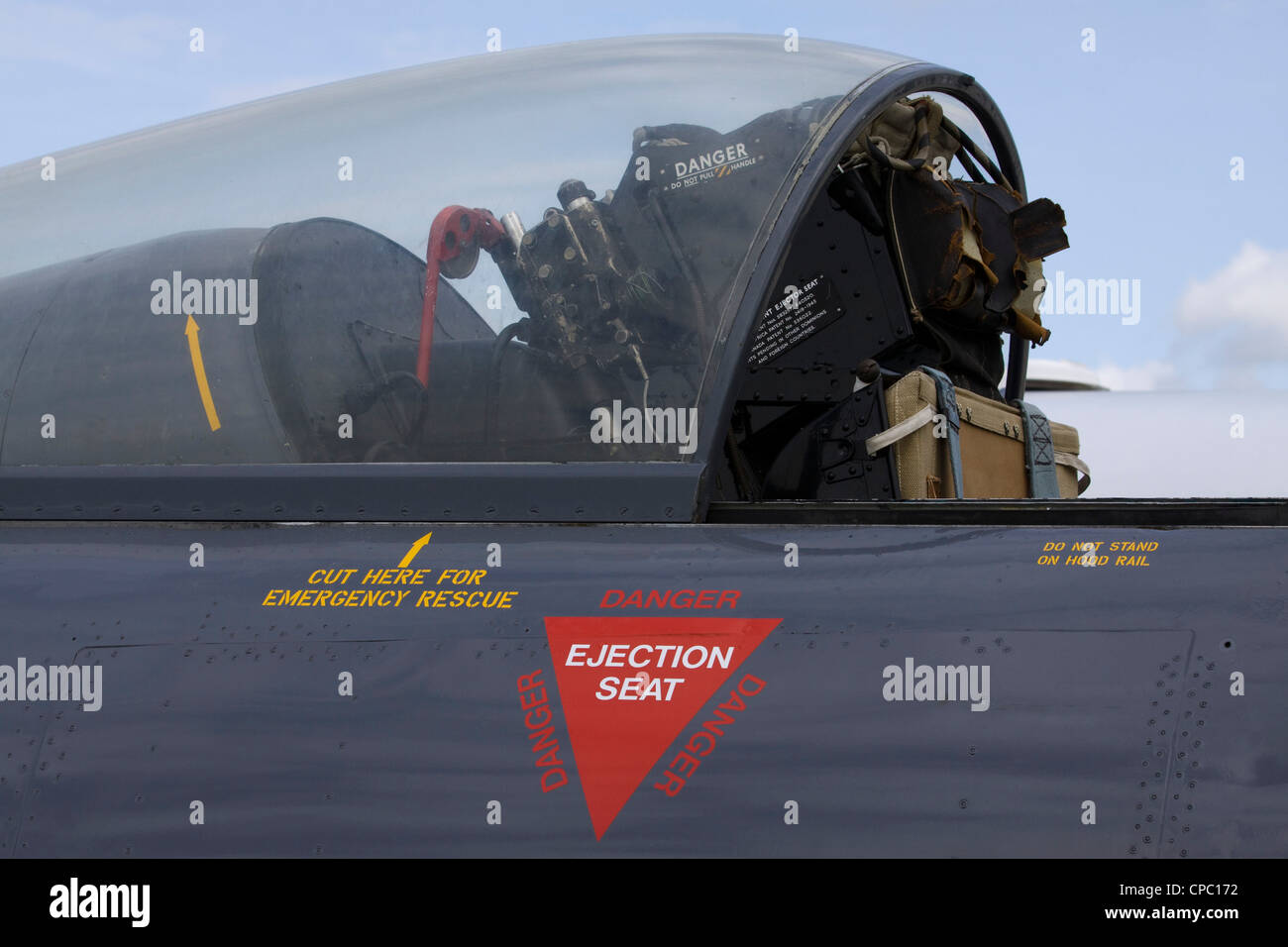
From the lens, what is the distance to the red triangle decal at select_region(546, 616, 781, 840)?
1.77 meters

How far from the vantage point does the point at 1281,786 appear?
1.76m

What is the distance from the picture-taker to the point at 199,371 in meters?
2.21

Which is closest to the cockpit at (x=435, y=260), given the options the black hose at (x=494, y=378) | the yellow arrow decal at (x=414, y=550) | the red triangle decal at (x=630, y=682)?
the black hose at (x=494, y=378)

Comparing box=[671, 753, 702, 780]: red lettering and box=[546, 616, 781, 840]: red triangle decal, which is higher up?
box=[546, 616, 781, 840]: red triangle decal

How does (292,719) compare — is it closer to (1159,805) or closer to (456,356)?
(456,356)

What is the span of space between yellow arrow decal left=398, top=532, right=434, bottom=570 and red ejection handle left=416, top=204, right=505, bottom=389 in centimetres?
40

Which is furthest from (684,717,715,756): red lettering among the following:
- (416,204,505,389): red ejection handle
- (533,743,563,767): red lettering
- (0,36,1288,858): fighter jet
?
(416,204,505,389): red ejection handle

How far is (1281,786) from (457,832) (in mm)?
1274

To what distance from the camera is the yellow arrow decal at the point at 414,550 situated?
1916 mm

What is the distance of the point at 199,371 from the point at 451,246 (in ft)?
1.78

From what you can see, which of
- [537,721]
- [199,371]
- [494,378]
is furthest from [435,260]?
[537,721]

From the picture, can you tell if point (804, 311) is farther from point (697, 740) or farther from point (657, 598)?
point (697, 740)

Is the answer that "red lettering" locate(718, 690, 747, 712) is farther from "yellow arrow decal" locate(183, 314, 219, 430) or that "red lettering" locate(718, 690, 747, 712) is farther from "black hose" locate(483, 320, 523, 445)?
"yellow arrow decal" locate(183, 314, 219, 430)
